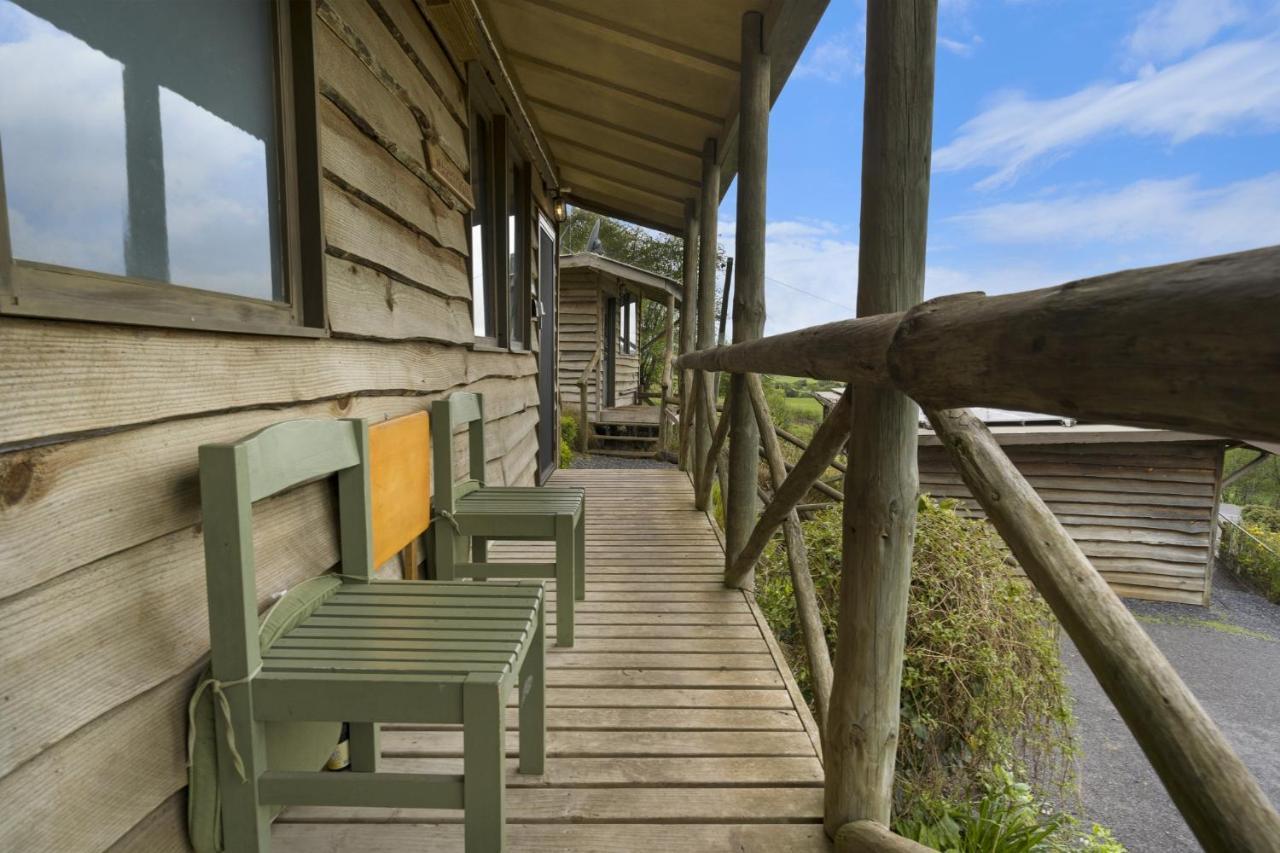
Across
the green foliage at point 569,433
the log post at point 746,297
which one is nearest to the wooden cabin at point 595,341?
the green foliage at point 569,433

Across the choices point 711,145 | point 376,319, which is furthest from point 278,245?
point 711,145

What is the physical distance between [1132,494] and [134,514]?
9.40m

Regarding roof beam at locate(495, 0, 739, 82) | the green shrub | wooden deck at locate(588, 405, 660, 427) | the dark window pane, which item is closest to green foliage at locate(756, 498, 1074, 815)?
roof beam at locate(495, 0, 739, 82)

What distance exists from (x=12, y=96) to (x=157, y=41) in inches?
12.4

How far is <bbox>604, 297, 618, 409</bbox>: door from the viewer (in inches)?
442

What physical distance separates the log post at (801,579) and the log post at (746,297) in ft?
0.53

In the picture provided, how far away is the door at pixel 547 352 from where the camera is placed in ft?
16.5

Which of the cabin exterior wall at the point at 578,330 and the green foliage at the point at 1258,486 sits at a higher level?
the cabin exterior wall at the point at 578,330

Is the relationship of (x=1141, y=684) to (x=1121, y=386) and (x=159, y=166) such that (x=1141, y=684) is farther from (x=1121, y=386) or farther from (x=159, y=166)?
(x=159, y=166)

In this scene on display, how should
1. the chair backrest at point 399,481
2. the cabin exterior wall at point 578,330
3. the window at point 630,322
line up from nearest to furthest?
the chair backrest at point 399,481
the cabin exterior wall at point 578,330
the window at point 630,322

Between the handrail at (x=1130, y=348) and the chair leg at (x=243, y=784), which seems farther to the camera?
the chair leg at (x=243, y=784)

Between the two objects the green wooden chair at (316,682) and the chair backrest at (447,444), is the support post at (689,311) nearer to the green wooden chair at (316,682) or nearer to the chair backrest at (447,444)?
the chair backrest at (447,444)

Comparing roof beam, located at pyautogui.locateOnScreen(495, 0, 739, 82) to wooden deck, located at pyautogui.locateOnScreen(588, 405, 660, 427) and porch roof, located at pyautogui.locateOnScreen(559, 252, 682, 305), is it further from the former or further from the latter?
wooden deck, located at pyautogui.locateOnScreen(588, 405, 660, 427)

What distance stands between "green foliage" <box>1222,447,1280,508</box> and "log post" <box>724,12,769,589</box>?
8.80 m
